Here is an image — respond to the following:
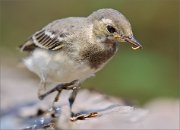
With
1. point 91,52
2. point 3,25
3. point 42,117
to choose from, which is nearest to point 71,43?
point 91,52

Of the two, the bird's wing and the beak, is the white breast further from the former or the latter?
the beak

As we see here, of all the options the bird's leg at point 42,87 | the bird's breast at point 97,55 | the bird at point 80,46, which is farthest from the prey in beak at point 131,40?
the bird's leg at point 42,87

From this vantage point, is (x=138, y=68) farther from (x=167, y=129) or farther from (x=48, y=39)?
(x=167, y=129)

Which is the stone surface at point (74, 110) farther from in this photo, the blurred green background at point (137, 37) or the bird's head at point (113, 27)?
the blurred green background at point (137, 37)

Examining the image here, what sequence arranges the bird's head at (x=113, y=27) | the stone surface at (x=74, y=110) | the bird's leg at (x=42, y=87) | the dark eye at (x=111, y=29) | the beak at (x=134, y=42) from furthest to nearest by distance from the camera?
the bird's leg at (x=42, y=87) → the dark eye at (x=111, y=29) → the bird's head at (x=113, y=27) → the beak at (x=134, y=42) → the stone surface at (x=74, y=110)

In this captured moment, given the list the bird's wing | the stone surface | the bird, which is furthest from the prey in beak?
the bird's wing

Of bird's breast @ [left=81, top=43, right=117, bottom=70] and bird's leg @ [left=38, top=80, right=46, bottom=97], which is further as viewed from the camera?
bird's leg @ [left=38, top=80, right=46, bottom=97]

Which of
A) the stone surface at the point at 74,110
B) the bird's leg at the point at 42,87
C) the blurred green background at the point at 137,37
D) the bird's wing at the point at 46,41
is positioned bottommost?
the stone surface at the point at 74,110
